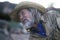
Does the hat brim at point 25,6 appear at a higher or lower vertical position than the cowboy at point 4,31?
higher

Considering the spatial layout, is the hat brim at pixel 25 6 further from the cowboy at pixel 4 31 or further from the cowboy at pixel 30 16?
the cowboy at pixel 4 31

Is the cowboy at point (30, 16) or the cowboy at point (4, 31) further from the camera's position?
the cowboy at point (30, 16)

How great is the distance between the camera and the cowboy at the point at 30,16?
1.19 meters

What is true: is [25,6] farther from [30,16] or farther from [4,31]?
[4,31]

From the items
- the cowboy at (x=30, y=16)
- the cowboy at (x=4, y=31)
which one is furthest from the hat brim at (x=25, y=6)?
the cowboy at (x=4, y=31)

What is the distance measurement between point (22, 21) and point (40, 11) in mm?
197

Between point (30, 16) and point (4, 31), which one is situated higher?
point (30, 16)

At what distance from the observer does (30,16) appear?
121 centimetres

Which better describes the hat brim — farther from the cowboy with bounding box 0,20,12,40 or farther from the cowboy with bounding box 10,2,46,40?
the cowboy with bounding box 0,20,12,40

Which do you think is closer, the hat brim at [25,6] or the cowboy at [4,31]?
the cowboy at [4,31]

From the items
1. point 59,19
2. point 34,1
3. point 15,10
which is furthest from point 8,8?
point 59,19

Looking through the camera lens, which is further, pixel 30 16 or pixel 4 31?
pixel 30 16

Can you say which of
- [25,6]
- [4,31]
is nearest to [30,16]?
[25,6]

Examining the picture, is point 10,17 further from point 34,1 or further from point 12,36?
point 34,1
